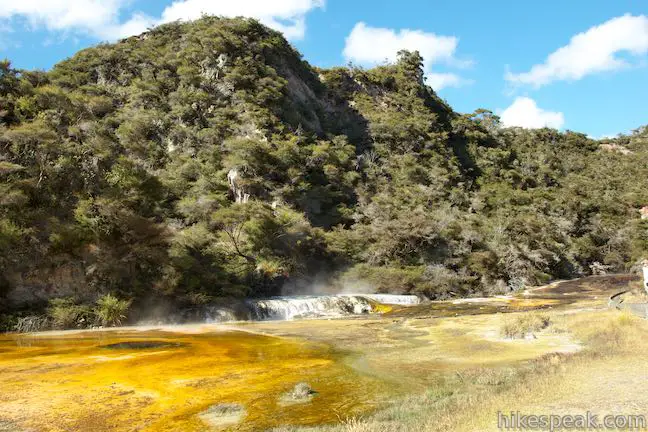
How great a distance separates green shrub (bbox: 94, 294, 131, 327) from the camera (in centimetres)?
2262

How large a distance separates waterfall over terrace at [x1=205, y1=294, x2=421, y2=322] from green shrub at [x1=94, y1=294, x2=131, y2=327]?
4.43m

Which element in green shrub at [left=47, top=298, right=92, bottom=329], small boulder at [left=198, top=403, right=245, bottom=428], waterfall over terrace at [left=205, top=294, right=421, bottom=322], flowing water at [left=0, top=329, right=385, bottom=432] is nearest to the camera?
small boulder at [left=198, top=403, right=245, bottom=428]

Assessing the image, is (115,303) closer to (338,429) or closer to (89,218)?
(89,218)

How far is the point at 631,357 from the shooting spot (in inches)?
402

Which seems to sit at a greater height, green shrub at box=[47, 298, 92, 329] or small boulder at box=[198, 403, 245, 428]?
green shrub at box=[47, 298, 92, 329]

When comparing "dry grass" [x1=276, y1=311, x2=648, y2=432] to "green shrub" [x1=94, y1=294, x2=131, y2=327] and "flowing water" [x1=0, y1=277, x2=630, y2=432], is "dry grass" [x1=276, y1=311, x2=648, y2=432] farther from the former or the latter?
"green shrub" [x1=94, y1=294, x2=131, y2=327]

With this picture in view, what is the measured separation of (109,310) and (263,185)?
2371 centimetres

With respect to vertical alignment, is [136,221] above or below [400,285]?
above

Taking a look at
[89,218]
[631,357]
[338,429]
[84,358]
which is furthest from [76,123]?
[631,357]

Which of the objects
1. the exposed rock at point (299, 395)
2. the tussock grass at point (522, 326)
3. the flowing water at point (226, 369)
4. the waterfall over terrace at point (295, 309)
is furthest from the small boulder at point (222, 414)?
the waterfall over terrace at point (295, 309)

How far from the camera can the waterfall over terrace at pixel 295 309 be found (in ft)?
85.1

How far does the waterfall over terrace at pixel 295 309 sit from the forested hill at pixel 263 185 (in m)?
1.81

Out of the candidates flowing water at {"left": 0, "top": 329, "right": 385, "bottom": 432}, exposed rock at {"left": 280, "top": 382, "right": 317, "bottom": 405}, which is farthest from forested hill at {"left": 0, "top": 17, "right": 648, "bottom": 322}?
exposed rock at {"left": 280, "top": 382, "right": 317, "bottom": 405}

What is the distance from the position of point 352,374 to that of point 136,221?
18.1 metres
